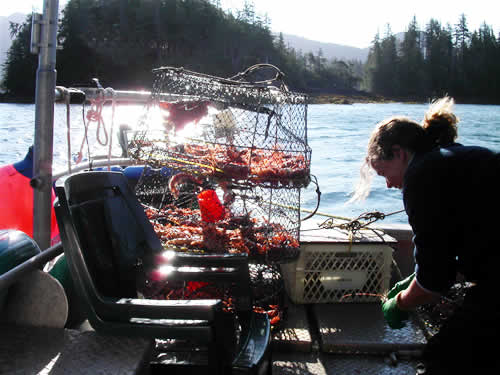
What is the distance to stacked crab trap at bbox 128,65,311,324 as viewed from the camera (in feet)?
8.82

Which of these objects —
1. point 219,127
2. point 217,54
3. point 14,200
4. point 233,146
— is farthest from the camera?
point 217,54

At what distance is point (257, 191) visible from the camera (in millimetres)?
3240

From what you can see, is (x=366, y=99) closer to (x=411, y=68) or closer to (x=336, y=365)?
(x=411, y=68)

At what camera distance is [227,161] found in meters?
2.77

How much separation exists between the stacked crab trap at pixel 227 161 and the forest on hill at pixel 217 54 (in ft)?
105

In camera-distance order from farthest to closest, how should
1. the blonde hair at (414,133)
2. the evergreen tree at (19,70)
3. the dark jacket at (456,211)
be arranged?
the evergreen tree at (19,70) < the blonde hair at (414,133) < the dark jacket at (456,211)

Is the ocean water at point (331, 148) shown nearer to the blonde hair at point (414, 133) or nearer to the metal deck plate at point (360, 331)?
the metal deck plate at point (360, 331)

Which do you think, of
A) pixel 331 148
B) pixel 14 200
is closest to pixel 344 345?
pixel 14 200

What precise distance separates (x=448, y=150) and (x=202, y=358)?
1.63 meters

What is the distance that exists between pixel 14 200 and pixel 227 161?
162 centimetres

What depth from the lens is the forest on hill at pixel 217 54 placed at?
3844 centimetres

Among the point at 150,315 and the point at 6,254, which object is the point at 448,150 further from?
the point at 6,254

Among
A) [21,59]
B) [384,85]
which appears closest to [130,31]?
[21,59]

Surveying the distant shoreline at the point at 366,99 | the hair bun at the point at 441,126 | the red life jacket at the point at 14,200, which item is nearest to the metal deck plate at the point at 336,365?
the hair bun at the point at 441,126
